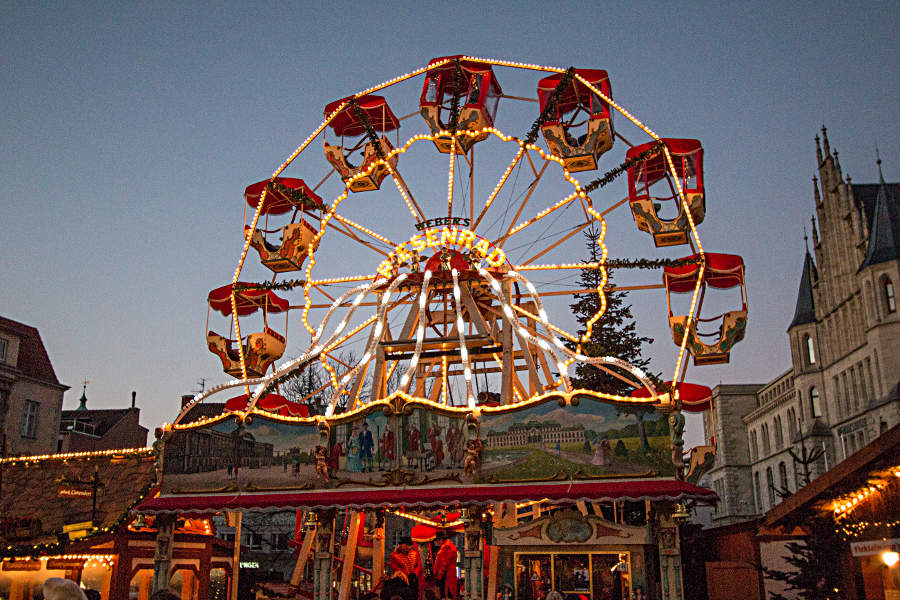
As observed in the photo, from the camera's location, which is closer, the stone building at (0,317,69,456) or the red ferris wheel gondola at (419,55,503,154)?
the red ferris wheel gondola at (419,55,503,154)

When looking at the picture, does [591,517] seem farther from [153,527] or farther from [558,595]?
[153,527]

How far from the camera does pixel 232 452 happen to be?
664 inches

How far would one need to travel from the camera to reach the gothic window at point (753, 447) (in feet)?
209

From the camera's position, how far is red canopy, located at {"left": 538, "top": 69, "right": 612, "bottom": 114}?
1936 cm

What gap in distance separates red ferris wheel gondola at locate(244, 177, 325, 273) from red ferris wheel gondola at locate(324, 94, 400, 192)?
3.54 feet

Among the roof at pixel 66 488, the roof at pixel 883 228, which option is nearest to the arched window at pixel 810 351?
the roof at pixel 883 228

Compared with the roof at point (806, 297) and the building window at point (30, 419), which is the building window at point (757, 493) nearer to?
the roof at point (806, 297)

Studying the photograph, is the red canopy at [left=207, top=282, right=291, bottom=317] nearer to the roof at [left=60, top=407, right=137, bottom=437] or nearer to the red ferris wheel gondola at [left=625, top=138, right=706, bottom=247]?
the red ferris wheel gondola at [left=625, top=138, right=706, bottom=247]

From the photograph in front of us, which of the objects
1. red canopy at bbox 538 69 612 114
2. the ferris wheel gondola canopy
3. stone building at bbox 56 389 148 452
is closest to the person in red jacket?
the ferris wheel gondola canopy

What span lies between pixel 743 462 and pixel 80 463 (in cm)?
5717

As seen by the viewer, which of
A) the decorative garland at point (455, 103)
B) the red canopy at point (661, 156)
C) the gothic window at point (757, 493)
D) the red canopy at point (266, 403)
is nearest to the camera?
the red canopy at point (661, 156)

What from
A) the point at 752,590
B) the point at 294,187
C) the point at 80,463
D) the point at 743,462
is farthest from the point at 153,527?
the point at 743,462

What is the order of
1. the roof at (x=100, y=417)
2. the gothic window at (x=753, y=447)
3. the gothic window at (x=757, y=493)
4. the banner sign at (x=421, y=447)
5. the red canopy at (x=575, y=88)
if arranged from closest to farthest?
the banner sign at (x=421, y=447), the red canopy at (x=575, y=88), the roof at (x=100, y=417), the gothic window at (x=757, y=493), the gothic window at (x=753, y=447)

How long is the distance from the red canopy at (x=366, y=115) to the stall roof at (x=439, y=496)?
30.9 feet
